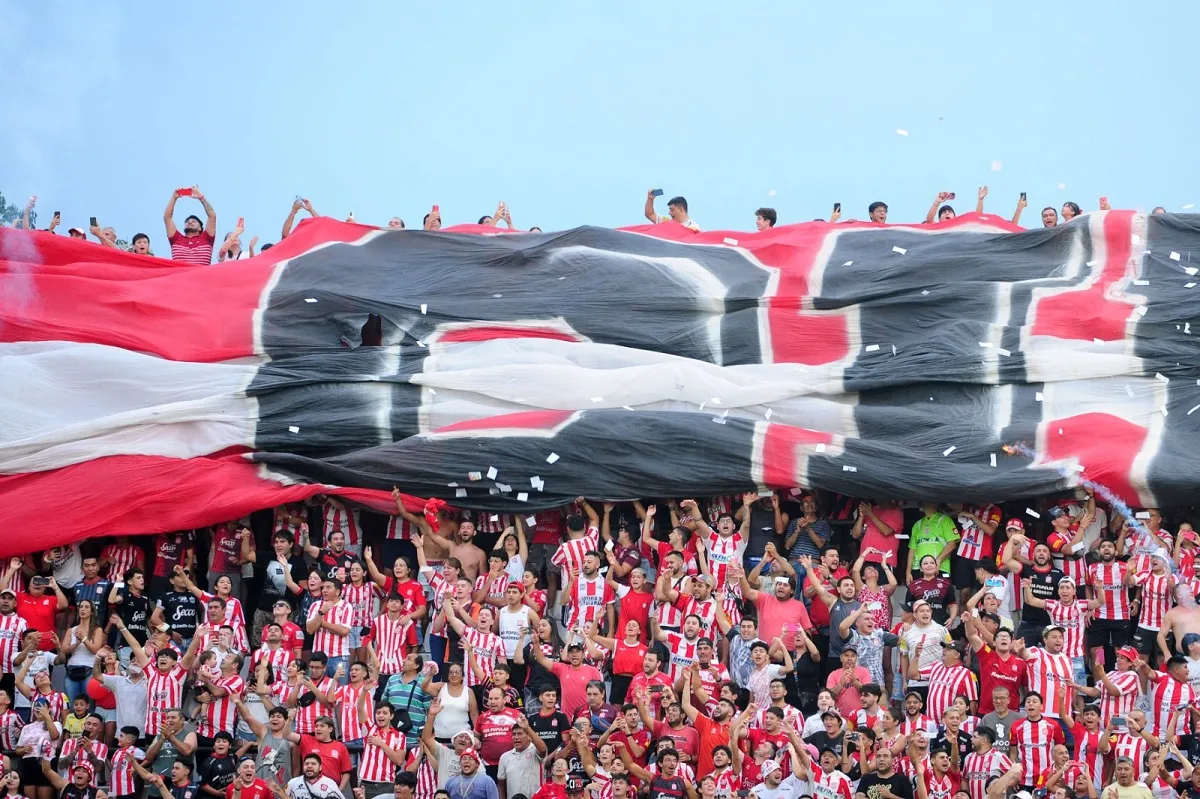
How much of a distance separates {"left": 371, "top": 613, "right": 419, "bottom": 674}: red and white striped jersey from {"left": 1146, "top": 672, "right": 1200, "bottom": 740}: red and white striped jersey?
17.1ft

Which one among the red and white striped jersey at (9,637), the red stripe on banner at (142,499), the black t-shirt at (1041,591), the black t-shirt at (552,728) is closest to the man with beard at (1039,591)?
the black t-shirt at (1041,591)

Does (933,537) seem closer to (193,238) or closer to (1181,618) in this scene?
(1181,618)

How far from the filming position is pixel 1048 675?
39.4 feet

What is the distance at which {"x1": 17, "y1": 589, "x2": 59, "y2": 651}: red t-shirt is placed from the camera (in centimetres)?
1348

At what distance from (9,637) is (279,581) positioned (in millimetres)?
2004

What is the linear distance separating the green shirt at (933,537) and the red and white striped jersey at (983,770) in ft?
6.98

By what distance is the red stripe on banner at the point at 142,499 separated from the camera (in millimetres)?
13633

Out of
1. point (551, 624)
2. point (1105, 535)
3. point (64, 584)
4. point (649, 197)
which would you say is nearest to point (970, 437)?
point (1105, 535)

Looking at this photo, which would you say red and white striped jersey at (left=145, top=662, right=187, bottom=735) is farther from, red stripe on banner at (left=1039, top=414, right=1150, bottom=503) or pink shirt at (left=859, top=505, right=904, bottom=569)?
red stripe on banner at (left=1039, top=414, right=1150, bottom=503)

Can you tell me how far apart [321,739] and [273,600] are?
1715 millimetres

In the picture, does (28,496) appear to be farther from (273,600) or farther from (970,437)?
(970,437)

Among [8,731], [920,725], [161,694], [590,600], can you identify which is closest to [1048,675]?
[920,725]

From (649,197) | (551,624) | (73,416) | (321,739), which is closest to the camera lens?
(321,739)

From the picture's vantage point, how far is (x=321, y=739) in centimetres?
1216
